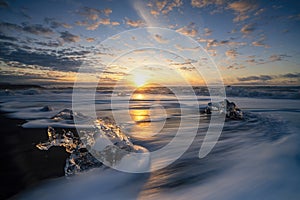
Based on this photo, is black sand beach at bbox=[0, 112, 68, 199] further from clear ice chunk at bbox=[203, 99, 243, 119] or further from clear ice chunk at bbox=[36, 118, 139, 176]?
clear ice chunk at bbox=[203, 99, 243, 119]

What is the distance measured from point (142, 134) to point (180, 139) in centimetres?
94

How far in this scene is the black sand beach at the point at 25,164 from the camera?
1.90 m

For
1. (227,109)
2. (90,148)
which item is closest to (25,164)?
(90,148)

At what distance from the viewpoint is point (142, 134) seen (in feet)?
13.5

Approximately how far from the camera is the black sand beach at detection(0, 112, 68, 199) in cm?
190

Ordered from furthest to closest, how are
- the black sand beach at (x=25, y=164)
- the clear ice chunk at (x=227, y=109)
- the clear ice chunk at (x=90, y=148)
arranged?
the clear ice chunk at (x=227, y=109) < the clear ice chunk at (x=90, y=148) < the black sand beach at (x=25, y=164)

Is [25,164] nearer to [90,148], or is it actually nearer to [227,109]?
[90,148]

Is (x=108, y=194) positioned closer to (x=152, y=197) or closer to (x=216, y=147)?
(x=152, y=197)

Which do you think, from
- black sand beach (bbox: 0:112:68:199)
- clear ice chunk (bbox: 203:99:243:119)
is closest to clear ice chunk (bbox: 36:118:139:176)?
black sand beach (bbox: 0:112:68:199)

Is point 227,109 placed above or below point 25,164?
above

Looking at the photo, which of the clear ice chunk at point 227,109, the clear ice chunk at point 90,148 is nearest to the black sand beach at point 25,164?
the clear ice chunk at point 90,148

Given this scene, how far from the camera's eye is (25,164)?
2.30 meters

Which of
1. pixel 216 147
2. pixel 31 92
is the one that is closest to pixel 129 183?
pixel 216 147

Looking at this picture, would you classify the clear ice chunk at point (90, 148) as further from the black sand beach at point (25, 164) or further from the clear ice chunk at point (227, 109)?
the clear ice chunk at point (227, 109)
